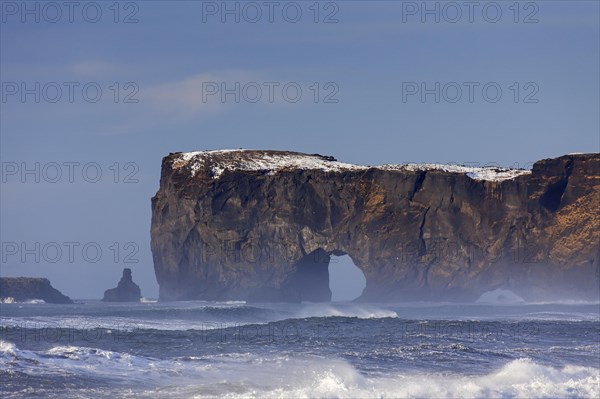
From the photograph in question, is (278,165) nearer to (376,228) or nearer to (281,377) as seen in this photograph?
(376,228)

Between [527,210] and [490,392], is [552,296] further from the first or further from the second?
[490,392]

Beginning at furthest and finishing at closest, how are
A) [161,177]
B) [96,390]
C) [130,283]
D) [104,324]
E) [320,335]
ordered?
[130,283]
[161,177]
[104,324]
[320,335]
[96,390]

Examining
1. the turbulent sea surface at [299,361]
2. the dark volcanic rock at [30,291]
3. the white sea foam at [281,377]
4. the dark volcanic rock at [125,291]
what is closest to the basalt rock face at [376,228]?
the dark volcanic rock at [125,291]

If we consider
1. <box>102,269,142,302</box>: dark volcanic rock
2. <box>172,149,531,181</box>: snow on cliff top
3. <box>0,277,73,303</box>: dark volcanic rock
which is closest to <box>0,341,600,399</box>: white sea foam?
<box>172,149,531,181</box>: snow on cliff top

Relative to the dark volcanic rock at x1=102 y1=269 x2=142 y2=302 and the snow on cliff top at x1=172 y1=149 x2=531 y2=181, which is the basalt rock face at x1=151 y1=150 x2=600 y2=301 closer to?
the snow on cliff top at x1=172 y1=149 x2=531 y2=181

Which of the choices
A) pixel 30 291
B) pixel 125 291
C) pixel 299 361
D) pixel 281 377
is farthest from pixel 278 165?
pixel 281 377

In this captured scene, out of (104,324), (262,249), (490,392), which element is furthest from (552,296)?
(490,392)

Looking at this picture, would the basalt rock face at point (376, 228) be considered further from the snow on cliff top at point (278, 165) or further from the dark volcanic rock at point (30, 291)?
the dark volcanic rock at point (30, 291)
